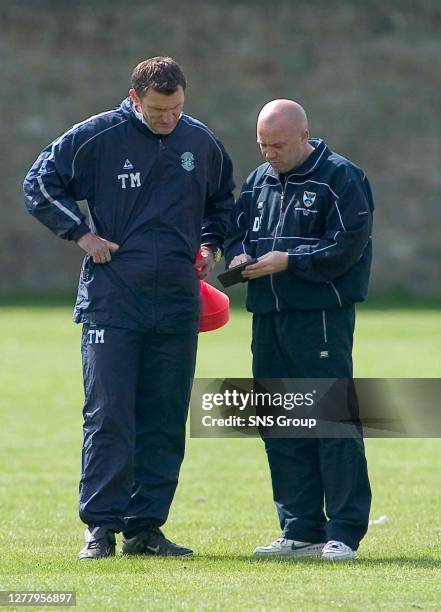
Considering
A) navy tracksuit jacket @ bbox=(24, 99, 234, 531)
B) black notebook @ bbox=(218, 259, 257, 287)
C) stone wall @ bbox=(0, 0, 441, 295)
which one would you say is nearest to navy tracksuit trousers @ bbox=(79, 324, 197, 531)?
navy tracksuit jacket @ bbox=(24, 99, 234, 531)

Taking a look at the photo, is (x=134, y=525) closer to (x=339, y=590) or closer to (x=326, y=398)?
(x=326, y=398)

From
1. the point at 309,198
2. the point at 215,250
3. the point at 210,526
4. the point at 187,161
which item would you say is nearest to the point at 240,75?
the point at 210,526

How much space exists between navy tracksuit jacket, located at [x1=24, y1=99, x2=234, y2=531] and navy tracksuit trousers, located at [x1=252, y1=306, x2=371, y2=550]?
394 mm

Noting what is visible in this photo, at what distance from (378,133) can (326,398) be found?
21421 millimetres

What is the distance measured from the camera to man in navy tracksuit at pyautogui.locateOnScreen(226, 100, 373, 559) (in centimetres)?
646

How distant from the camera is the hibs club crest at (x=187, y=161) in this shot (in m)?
6.64

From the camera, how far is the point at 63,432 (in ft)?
39.1

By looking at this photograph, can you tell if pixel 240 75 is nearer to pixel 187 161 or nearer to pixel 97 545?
pixel 187 161

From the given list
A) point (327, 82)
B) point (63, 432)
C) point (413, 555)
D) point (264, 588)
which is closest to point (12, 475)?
point (63, 432)

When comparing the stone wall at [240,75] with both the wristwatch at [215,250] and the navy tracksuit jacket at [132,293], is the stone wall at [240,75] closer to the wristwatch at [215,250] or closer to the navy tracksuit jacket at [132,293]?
the wristwatch at [215,250]

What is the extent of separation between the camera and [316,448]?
6.69 meters

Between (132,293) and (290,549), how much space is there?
53.7 inches

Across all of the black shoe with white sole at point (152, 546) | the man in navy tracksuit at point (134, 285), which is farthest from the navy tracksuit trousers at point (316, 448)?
the black shoe with white sole at point (152, 546)

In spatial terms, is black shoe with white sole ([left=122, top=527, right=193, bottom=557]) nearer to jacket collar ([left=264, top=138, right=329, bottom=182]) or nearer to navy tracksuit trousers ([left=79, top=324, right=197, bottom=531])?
navy tracksuit trousers ([left=79, top=324, right=197, bottom=531])
